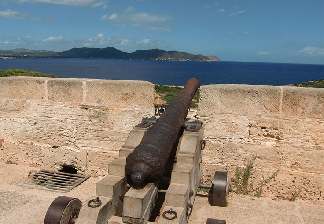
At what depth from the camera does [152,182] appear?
14.1 ft

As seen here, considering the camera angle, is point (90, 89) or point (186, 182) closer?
point (186, 182)

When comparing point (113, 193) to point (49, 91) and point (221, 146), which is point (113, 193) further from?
point (49, 91)

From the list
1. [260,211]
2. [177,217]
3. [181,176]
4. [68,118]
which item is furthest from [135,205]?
[68,118]

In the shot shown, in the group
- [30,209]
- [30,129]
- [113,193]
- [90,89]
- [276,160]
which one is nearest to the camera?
[113,193]

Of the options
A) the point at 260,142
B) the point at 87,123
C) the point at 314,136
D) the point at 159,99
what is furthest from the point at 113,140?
the point at 314,136

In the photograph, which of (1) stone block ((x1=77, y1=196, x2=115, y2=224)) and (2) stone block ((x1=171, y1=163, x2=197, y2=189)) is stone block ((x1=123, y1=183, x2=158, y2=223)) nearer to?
(1) stone block ((x1=77, y1=196, x2=115, y2=224))

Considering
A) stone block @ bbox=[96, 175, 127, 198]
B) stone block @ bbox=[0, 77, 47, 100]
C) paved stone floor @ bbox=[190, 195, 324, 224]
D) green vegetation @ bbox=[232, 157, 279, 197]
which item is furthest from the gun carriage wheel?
stone block @ bbox=[0, 77, 47, 100]

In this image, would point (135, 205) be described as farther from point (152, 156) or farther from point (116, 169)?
point (116, 169)

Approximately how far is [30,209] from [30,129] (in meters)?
2.09

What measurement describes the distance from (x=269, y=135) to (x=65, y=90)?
3.34 meters

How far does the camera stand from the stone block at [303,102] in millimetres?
6246

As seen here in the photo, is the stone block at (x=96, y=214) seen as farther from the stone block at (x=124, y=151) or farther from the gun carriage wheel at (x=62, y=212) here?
the stone block at (x=124, y=151)

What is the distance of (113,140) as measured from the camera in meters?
7.32

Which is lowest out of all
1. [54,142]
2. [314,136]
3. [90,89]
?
[54,142]
